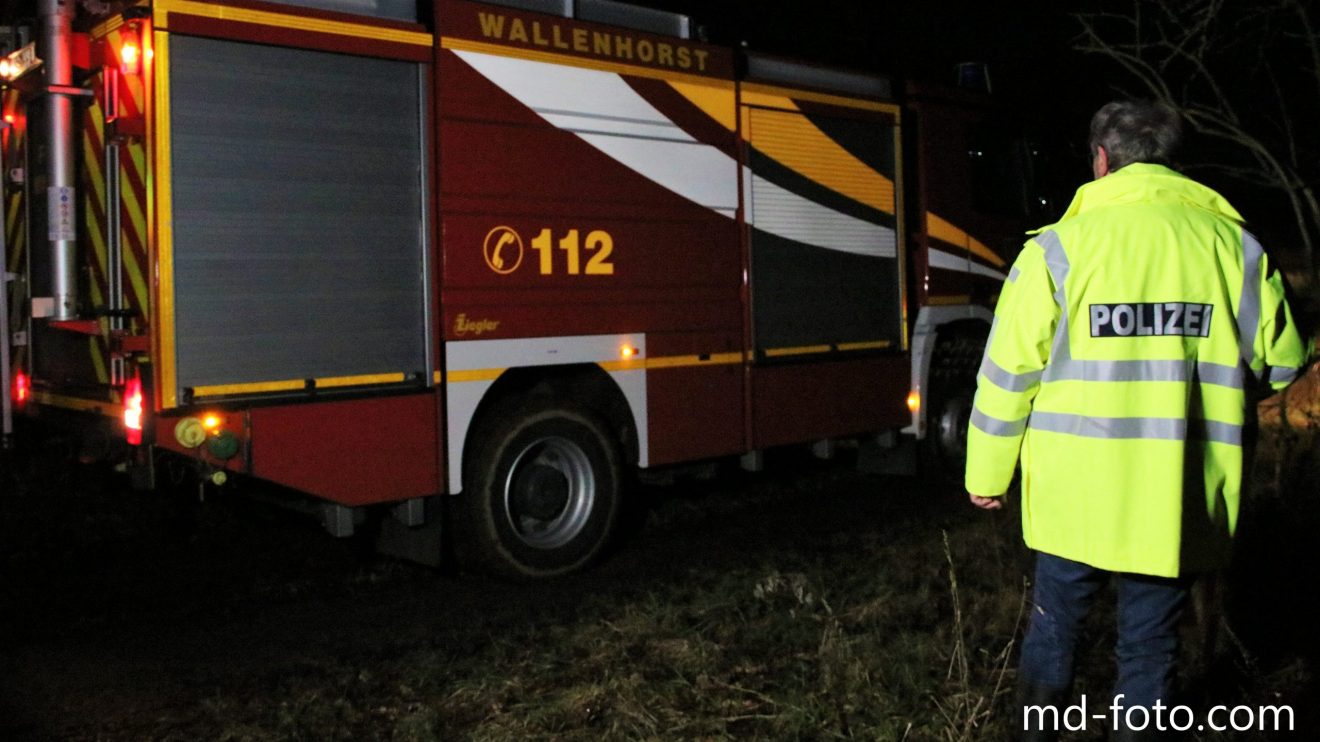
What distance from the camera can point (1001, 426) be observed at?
3.46 m

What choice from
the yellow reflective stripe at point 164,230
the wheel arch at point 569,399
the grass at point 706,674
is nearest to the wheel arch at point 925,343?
the wheel arch at point 569,399

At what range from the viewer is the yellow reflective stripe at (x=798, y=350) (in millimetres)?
8073

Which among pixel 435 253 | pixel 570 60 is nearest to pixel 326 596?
pixel 435 253

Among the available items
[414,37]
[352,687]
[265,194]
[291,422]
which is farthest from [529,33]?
[352,687]

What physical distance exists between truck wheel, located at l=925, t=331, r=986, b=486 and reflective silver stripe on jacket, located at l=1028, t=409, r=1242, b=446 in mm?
6029

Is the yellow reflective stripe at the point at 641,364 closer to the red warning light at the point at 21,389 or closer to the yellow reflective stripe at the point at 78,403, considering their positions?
the yellow reflective stripe at the point at 78,403

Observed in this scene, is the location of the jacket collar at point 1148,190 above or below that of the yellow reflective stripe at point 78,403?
above

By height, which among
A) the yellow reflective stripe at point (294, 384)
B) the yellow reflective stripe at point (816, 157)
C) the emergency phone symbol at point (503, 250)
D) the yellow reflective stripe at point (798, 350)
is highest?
the yellow reflective stripe at point (816, 157)

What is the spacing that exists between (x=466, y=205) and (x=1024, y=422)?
3.65 meters

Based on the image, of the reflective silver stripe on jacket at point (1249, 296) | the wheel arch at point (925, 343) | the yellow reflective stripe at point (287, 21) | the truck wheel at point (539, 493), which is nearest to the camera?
the reflective silver stripe on jacket at point (1249, 296)

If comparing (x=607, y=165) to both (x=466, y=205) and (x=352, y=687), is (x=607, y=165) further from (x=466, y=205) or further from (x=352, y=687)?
(x=352, y=687)

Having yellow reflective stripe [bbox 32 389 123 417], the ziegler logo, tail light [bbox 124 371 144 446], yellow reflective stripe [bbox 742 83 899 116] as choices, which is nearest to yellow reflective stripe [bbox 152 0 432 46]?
the ziegler logo

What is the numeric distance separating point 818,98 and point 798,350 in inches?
61.5

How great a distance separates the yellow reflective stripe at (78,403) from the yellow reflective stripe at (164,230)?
1.30ft
